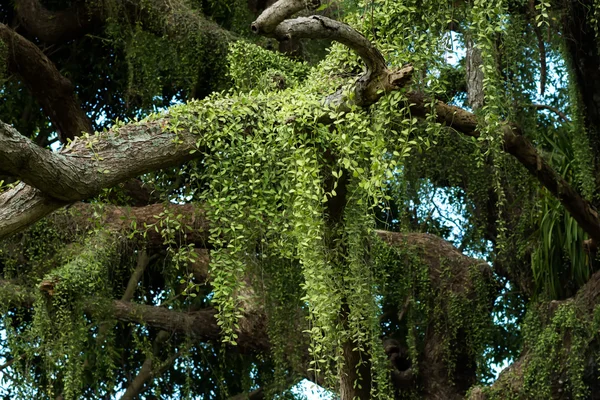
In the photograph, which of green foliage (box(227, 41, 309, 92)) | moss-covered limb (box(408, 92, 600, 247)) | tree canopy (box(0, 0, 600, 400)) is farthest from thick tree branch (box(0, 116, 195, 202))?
green foliage (box(227, 41, 309, 92))

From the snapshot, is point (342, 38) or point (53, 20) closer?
point (342, 38)

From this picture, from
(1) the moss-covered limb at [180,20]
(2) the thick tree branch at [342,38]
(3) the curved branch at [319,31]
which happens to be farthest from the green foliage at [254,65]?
(3) the curved branch at [319,31]

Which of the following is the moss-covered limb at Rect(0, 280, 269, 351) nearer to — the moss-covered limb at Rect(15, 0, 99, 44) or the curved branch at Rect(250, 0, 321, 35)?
the moss-covered limb at Rect(15, 0, 99, 44)

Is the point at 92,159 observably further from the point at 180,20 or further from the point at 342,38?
the point at 180,20

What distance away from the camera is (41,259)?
7469 millimetres

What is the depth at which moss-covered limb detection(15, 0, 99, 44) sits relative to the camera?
902 cm

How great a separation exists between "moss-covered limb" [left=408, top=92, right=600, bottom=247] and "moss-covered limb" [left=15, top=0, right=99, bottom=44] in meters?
3.94

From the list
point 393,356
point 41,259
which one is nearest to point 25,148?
point 41,259

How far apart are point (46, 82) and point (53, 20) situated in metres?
1.04

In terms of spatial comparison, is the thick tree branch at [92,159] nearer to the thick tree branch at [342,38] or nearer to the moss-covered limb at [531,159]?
the thick tree branch at [342,38]

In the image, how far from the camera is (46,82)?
827cm

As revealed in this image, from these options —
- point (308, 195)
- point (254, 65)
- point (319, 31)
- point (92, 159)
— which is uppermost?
point (254, 65)

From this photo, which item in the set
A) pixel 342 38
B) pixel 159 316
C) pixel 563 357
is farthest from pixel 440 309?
pixel 342 38

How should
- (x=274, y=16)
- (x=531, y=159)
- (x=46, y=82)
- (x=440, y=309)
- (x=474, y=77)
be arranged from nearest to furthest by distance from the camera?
(x=274, y=16)
(x=531, y=159)
(x=474, y=77)
(x=440, y=309)
(x=46, y=82)
